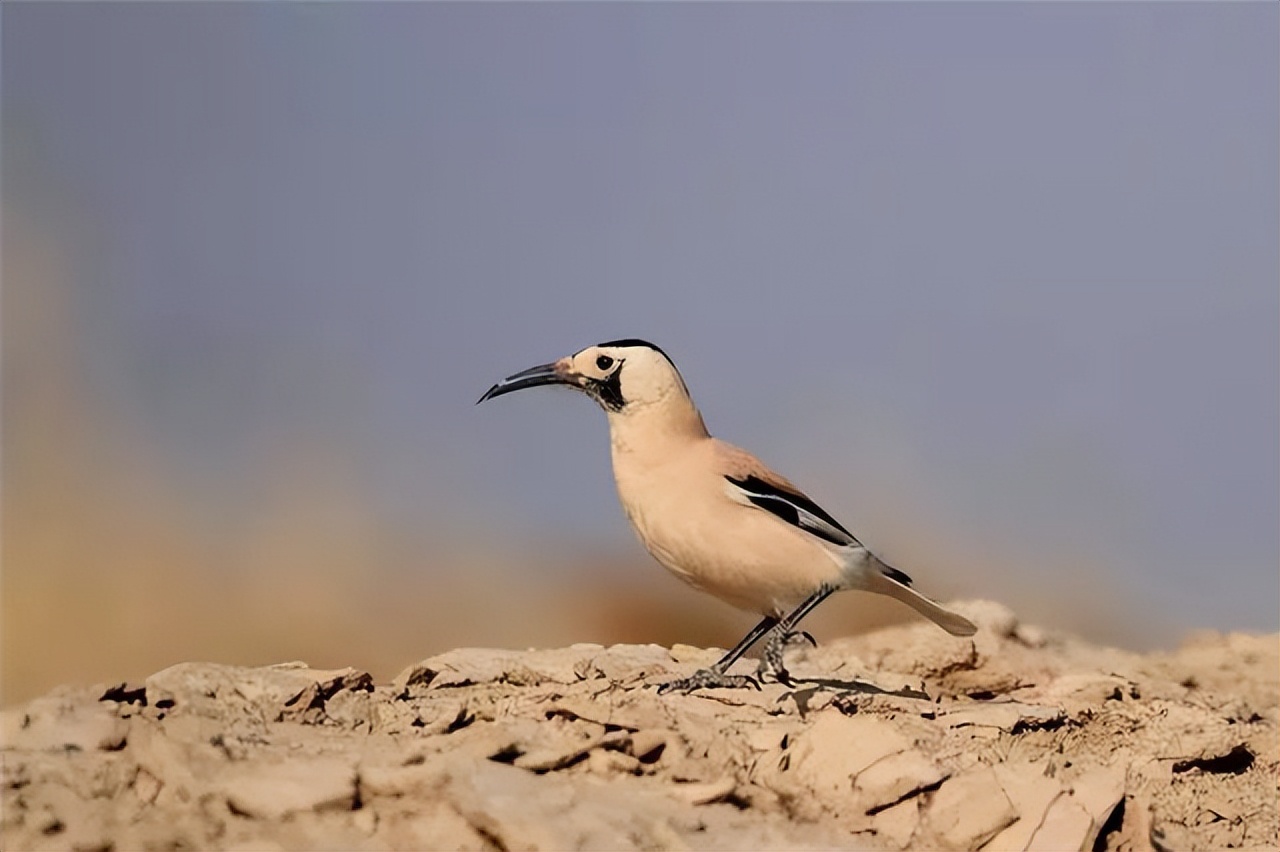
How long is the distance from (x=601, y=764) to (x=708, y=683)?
3.10 feet

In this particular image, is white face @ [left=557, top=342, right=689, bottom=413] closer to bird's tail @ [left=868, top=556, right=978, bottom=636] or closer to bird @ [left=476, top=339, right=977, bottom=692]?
bird @ [left=476, top=339, right=977, bottom=692]

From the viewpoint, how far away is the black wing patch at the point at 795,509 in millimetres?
4527

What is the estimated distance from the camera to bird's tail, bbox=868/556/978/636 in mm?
4703

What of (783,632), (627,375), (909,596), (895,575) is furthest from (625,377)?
(909,596)

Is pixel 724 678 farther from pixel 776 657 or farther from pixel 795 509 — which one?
pixel 795 509

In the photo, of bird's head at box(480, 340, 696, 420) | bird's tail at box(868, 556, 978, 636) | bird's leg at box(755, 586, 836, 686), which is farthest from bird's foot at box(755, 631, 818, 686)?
bird's head at box(480, 340, 696, 420)

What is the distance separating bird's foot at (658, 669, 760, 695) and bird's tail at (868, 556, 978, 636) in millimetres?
571

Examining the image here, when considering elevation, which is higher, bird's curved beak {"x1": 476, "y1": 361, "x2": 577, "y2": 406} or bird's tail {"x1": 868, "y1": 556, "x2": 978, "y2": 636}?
bird's curved beak {"x1": 476, "y1": 361, "x2": 577, "y2": 406}

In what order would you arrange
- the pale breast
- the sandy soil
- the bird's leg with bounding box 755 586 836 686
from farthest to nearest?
the bird's leg with bounding box 755 586 836 686, the pale breast, the sandy soil

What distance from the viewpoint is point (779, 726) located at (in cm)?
414

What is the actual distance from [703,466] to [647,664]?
1.12 meters

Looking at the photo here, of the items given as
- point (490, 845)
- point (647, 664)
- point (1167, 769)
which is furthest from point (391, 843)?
point (1167, 769)

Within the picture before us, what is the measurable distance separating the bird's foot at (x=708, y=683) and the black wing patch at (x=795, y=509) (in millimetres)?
580

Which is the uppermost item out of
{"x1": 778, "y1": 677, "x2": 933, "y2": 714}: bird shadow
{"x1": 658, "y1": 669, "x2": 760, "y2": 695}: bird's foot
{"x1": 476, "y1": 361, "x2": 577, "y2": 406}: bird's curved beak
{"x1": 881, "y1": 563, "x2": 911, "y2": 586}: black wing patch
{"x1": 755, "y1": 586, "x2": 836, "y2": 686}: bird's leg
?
{"x1": 476, "y1": 361, "x2": 577, "y2": 406}: bird's curved beak
